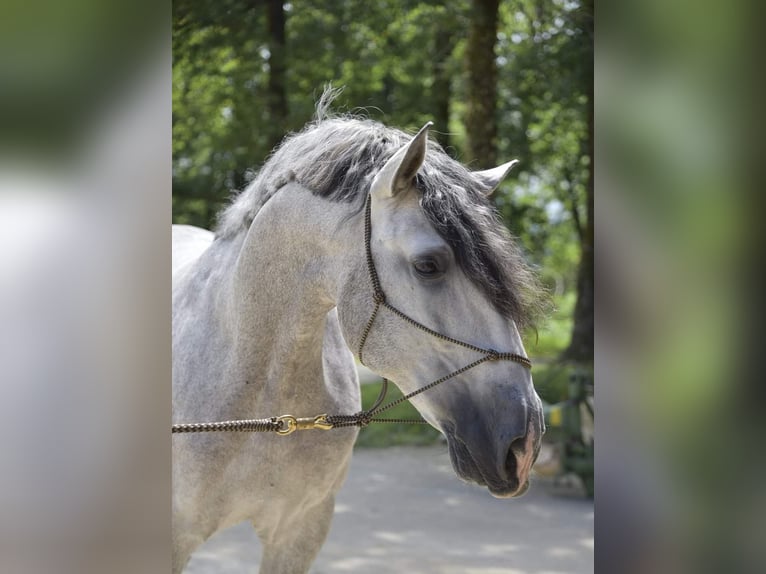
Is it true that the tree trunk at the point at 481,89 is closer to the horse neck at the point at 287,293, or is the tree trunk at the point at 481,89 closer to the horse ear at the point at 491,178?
the horse ear at the point at 491,178

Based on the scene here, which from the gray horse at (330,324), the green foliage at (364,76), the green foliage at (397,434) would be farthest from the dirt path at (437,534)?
the green foliage at (364,76)

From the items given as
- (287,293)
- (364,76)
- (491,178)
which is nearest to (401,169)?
(491,178)

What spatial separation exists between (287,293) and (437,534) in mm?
3582

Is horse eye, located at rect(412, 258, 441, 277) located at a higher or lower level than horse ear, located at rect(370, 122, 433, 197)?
lower

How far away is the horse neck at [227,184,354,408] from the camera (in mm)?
2260

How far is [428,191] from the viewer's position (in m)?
2.04

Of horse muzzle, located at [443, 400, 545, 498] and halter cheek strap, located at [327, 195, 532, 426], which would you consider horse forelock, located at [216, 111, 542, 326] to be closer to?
halter cheek strap, located at [327, 195, 532, 426]

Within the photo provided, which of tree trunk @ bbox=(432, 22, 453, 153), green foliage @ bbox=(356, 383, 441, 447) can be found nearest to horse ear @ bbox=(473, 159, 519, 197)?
green foliage @ bbox=(356, 383, 441, 447)

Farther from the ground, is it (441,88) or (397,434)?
(441,88)

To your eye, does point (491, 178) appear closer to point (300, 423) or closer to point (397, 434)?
point (300, 423)

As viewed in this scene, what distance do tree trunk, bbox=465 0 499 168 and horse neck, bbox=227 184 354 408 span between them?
537 centimetres

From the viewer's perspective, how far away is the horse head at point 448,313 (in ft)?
6.17
